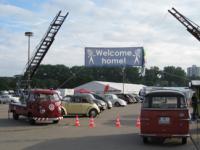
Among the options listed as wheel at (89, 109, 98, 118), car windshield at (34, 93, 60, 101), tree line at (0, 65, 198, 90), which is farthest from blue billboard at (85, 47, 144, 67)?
tree line at (0, 65, 198, 90)

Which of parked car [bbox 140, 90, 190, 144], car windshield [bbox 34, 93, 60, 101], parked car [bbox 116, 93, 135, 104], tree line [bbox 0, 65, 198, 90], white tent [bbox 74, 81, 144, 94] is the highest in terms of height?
tree line [bbox 0, 65, 198, 90]

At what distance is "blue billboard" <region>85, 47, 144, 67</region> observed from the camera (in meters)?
49.8

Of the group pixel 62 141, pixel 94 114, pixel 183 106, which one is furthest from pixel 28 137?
pixel 94 114

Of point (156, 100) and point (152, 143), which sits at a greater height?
point (156, 100)

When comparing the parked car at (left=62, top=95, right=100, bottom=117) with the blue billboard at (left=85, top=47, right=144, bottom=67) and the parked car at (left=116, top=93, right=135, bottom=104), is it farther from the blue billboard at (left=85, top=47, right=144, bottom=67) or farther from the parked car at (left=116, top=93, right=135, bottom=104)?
the parked car at (left=116, top=93, right=135, bottom=104)

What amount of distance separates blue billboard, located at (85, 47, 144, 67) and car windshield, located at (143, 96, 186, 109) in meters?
33.4

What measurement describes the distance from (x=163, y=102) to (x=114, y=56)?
114 feet

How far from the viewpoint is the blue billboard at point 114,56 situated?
164ft

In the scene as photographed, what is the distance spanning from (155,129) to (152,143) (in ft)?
2.86

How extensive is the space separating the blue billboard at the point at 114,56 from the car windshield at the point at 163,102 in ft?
109

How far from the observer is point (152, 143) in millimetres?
16203

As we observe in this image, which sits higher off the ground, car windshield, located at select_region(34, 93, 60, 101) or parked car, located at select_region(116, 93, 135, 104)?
parked car, located at select_region(116, 93, 135, 104)

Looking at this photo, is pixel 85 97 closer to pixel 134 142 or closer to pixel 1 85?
pixel 134 142

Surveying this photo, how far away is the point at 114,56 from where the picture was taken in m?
50.6
